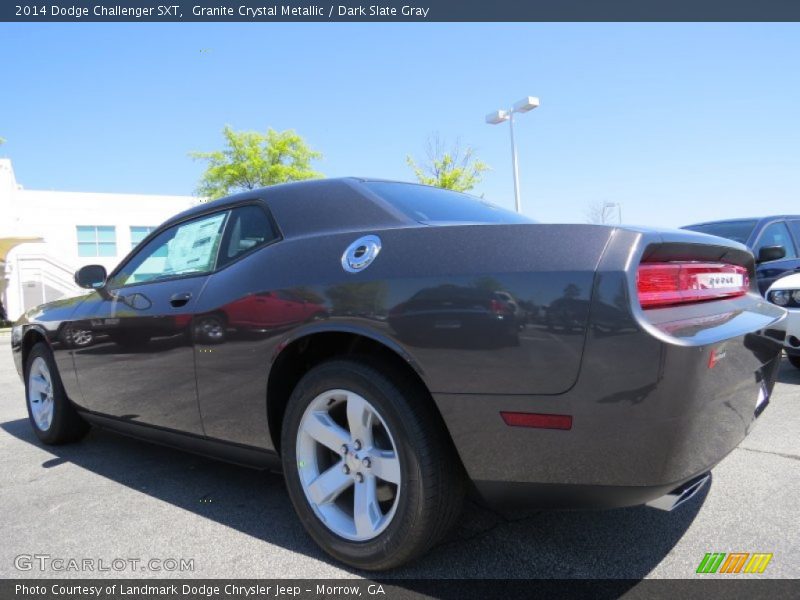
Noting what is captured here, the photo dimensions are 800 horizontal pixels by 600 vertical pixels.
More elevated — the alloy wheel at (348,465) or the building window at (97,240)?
the building window at (97,240)

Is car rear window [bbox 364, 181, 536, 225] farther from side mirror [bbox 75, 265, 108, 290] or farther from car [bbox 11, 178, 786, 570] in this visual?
side mirror [bbox 75, 265, 108, 290]

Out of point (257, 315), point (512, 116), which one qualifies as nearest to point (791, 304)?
point (257, 315)

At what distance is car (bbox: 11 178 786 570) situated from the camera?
165 cm

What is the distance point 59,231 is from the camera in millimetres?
30328

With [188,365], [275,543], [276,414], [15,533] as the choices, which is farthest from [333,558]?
[15,533]

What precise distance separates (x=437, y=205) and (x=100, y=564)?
2057mm

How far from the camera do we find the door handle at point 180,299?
2760mm

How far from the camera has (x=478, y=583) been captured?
200 cm

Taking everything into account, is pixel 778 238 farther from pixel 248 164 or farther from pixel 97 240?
pixel 97 240

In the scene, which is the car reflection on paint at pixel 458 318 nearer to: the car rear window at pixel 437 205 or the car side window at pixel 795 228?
the car rear window at pixel 437 205

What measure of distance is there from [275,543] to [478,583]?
2.88 feet

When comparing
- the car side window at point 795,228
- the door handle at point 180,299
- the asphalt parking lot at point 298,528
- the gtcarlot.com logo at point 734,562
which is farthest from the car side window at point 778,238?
Answer: the door handle at point 180,299

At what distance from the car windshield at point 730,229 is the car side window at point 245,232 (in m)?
5.63

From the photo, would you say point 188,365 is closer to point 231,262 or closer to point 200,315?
point 200,315
